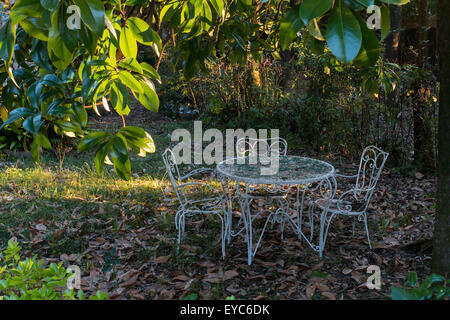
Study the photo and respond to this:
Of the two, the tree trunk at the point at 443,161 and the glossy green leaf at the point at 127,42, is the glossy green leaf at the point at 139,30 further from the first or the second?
the tree trunk at the point at 443,161

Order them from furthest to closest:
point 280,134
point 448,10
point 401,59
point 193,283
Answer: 1. point 280,134
2. point 401,59
3. point 193,283
4. point 448,10

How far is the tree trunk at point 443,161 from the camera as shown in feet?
8.32

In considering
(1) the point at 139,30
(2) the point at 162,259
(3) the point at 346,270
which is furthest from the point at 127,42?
(3) the point at 346,270

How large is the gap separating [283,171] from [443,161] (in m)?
1.27

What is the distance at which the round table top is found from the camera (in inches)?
126

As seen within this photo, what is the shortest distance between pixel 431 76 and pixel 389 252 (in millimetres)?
2780

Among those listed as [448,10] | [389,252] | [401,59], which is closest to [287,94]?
[401,59]

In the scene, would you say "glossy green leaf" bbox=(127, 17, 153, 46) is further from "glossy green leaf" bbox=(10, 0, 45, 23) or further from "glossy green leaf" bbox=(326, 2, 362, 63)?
"glossy green leaf" bbox=(326, 2, 362, 63)

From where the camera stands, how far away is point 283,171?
3521 millimetres

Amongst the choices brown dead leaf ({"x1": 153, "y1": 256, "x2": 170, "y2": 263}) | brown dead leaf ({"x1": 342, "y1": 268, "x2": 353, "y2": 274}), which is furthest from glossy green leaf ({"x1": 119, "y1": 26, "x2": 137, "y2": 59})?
brown dead leaf ({"x1": 342, "y1": 268, "x2": 353, "y2": 274})

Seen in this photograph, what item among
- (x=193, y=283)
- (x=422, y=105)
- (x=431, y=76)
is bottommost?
(x=193, y=283)

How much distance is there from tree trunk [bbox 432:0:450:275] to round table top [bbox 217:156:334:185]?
90 cm

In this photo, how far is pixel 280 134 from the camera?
6758 mm

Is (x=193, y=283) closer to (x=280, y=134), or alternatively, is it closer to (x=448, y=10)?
(x=448, y=10)
